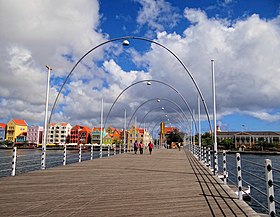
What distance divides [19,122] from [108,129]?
45.0 m

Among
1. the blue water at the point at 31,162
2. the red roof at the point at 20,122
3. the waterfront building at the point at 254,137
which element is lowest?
the blue water at the point at 31,162

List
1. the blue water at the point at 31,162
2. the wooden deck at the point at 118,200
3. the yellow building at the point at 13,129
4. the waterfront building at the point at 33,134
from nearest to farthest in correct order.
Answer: the wooden deck at the point at 118,200
the blue water at the point at 31,162
the yellow building at the point at 13,129
the waterfront building at the point at 33,134

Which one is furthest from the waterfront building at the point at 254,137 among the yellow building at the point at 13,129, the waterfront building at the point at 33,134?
the yellow building at the point at 13,129

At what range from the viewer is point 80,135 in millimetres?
120875

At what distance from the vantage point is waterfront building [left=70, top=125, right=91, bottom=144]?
120 metres

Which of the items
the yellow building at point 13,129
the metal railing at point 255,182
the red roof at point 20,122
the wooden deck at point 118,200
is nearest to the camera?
the metal railing at point 255,182

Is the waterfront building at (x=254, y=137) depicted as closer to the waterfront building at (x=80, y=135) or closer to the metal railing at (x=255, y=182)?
the waterfront building at (x=80, y=135)

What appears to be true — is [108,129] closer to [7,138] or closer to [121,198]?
[7,138]

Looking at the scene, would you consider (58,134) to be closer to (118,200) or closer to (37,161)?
(37,161)

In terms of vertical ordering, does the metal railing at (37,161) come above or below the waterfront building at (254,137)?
below

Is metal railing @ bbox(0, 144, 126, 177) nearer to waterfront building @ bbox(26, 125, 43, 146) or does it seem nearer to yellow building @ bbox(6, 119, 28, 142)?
waterfront building @ bbox(26, 125, 43, 146)

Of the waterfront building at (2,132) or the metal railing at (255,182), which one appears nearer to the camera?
the metal railing at (255,182)

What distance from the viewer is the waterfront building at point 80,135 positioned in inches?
4739

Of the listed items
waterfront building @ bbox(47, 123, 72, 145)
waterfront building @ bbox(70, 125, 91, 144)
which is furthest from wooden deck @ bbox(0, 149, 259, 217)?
waterfront building @ bbox(47, 123, 72, 145)
